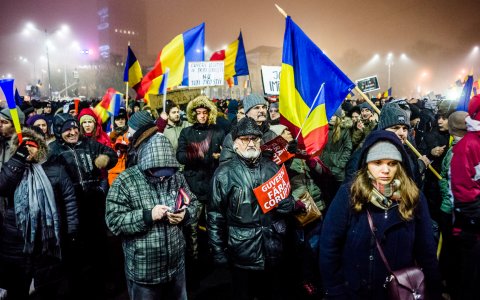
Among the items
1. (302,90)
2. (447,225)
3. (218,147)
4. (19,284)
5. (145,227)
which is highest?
(302,90)

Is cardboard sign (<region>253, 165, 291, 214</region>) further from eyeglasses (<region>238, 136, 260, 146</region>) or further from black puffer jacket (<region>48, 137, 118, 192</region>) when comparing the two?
black puffer jacket (<region>48, 137, 118, 192</region>)

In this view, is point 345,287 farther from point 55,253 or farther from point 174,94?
point 174,94

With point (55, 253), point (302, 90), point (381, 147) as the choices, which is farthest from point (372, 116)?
point (55, 253)

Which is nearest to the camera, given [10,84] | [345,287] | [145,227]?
[345,287]

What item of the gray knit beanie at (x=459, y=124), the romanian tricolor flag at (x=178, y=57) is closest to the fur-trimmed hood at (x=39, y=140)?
the romanian tricolor flag at (x=178, y=57)

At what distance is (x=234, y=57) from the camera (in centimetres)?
1016

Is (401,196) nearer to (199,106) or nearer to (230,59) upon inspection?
(199,106)

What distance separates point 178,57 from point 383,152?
652cm

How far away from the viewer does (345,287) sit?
8.72 ft

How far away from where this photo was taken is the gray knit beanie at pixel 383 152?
2597mm

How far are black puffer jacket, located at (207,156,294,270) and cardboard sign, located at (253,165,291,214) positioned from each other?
0.10 metres

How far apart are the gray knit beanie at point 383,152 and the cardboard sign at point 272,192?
3.43ft

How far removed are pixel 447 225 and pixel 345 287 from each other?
263cm

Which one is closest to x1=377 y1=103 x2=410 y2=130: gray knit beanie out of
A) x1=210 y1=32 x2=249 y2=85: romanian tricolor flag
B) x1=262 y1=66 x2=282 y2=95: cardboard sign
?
x1=262 y1=66 x2=282 y2=95: cardboard sign
